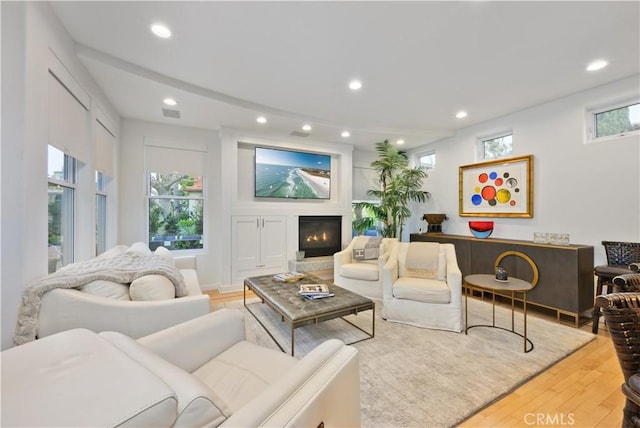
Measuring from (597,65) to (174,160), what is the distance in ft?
17.3

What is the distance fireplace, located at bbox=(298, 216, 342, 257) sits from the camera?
4.96m

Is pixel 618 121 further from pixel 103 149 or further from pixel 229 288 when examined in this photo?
pixel 103 149

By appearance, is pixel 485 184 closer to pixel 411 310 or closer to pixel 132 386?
pixel 411 310

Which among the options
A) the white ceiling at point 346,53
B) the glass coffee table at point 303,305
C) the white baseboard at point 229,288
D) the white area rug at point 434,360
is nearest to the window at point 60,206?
the white ceiling at point 346,53

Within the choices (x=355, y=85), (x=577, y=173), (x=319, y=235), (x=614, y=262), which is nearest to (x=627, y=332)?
(x=614, y=262)

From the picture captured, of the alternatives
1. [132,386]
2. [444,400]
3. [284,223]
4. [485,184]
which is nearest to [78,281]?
[132,386]

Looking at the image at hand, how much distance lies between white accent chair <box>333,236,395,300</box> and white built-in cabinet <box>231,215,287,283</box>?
1188 mm

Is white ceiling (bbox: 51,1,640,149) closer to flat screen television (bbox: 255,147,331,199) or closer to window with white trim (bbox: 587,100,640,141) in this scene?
window with white trim (bbox: 587,100,640,141)

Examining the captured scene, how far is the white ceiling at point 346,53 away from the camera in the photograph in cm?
191

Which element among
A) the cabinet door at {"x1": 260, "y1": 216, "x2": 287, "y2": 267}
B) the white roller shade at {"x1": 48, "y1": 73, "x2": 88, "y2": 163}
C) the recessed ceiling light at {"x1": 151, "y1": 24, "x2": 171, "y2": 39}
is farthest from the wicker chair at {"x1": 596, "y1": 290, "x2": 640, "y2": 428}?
the cabinet door at {"x1": 260, "y1": 216, "x2": 287, "y2": 267}

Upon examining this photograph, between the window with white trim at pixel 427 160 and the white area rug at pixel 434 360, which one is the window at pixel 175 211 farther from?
the window with white trim at pixel 427 160

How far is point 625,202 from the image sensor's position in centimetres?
286

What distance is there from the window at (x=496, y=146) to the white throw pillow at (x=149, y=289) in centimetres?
470

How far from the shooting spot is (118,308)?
164 cm
